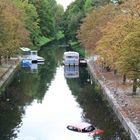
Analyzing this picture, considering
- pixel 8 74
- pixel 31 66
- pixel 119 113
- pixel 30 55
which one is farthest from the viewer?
A: pixel 30 55

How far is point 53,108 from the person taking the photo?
157 ft

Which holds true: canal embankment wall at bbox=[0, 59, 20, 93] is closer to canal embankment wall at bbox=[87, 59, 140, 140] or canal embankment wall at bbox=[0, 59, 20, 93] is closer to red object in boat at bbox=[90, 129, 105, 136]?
canal embankment wall at bbox=[87, 59, 140, 140]

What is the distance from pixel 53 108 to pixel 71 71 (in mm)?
31854

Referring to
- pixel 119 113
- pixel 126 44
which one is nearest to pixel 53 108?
pixel 119 113

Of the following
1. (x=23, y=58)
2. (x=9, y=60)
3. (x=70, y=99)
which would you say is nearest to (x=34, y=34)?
(x=23, y=58)

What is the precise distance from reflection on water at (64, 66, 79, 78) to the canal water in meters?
0.32

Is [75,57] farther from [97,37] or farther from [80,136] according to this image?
[80,136]

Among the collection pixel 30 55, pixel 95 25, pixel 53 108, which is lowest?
pixel 53 108

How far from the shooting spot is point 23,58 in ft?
304

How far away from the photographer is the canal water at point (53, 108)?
37.5 m

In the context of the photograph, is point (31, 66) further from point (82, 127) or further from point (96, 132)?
point (96, 132)

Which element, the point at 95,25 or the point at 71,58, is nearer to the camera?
the point at 95,25

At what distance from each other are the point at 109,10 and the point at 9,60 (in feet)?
65.4

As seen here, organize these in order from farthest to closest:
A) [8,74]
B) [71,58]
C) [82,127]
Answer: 1. [71,58]
2. [8,74]
3. [82,127]
